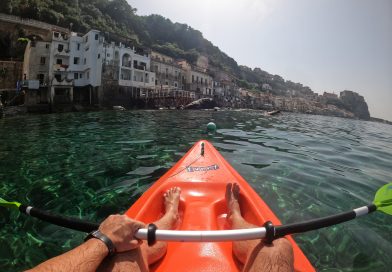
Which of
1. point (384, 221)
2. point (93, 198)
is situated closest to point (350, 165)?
point (384, 221)

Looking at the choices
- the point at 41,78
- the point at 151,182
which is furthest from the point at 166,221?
the point at 41,78

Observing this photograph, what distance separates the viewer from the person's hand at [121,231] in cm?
199

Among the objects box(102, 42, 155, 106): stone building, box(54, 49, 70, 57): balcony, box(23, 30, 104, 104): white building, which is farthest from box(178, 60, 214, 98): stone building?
box(54, 49, 70, 57): balcony

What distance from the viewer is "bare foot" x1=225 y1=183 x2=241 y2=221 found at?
3.31 meters

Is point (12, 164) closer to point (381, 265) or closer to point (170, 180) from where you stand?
point (170, 180)

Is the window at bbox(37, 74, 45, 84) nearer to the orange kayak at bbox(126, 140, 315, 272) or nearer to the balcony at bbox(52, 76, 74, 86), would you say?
the balcony at bbox(52, 76, 74, 86)

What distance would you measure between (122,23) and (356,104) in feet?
382

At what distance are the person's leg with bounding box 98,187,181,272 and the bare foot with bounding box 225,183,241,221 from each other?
0.72 metres

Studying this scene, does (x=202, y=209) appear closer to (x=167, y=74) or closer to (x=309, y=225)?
(x=309, y=225)

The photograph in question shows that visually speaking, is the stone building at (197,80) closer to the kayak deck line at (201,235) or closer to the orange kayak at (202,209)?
the orange kayak at (202,209)

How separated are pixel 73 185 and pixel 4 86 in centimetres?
3550

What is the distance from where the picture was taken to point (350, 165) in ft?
26.8

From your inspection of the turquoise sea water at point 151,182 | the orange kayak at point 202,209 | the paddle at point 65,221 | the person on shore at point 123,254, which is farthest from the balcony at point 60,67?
the person on shore at point 123,254

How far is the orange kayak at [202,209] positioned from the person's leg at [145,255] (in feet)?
0.36
